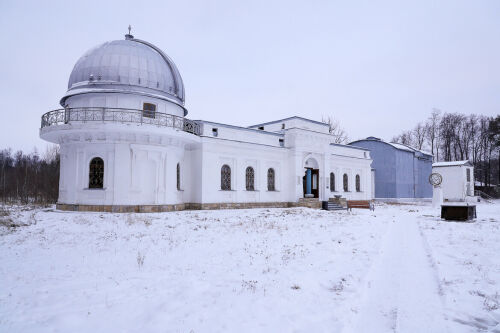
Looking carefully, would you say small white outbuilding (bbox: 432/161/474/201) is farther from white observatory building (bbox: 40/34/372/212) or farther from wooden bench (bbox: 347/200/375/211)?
white observatory building (bbox: 40/34/372/212)

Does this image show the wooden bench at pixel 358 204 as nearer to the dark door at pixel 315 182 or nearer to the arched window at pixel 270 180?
the dark door at pixel 315 182

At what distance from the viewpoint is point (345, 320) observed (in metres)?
4.15

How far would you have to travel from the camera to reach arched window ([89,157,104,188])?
18094mm

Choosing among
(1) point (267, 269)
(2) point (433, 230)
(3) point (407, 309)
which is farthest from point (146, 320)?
(2) point (433, 230)

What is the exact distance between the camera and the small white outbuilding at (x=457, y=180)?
40.0 metres

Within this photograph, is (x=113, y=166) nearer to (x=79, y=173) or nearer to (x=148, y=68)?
(x=79, y=173)

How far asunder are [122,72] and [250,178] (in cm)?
1102

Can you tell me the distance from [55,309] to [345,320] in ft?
12.7

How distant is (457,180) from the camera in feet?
132

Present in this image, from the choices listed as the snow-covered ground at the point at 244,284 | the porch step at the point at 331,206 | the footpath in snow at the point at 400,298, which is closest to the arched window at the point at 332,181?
the porch step at the point at 331,206

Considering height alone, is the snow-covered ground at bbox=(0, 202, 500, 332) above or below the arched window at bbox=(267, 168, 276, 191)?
below

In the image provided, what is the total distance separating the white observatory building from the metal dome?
55 mm

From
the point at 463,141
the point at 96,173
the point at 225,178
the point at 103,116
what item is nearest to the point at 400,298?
the point at 103,116

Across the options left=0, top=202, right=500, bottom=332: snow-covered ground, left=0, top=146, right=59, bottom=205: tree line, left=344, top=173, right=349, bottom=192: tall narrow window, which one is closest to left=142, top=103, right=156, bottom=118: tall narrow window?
left=0, top=202, right=500, bottom=332: snow-covered ground
